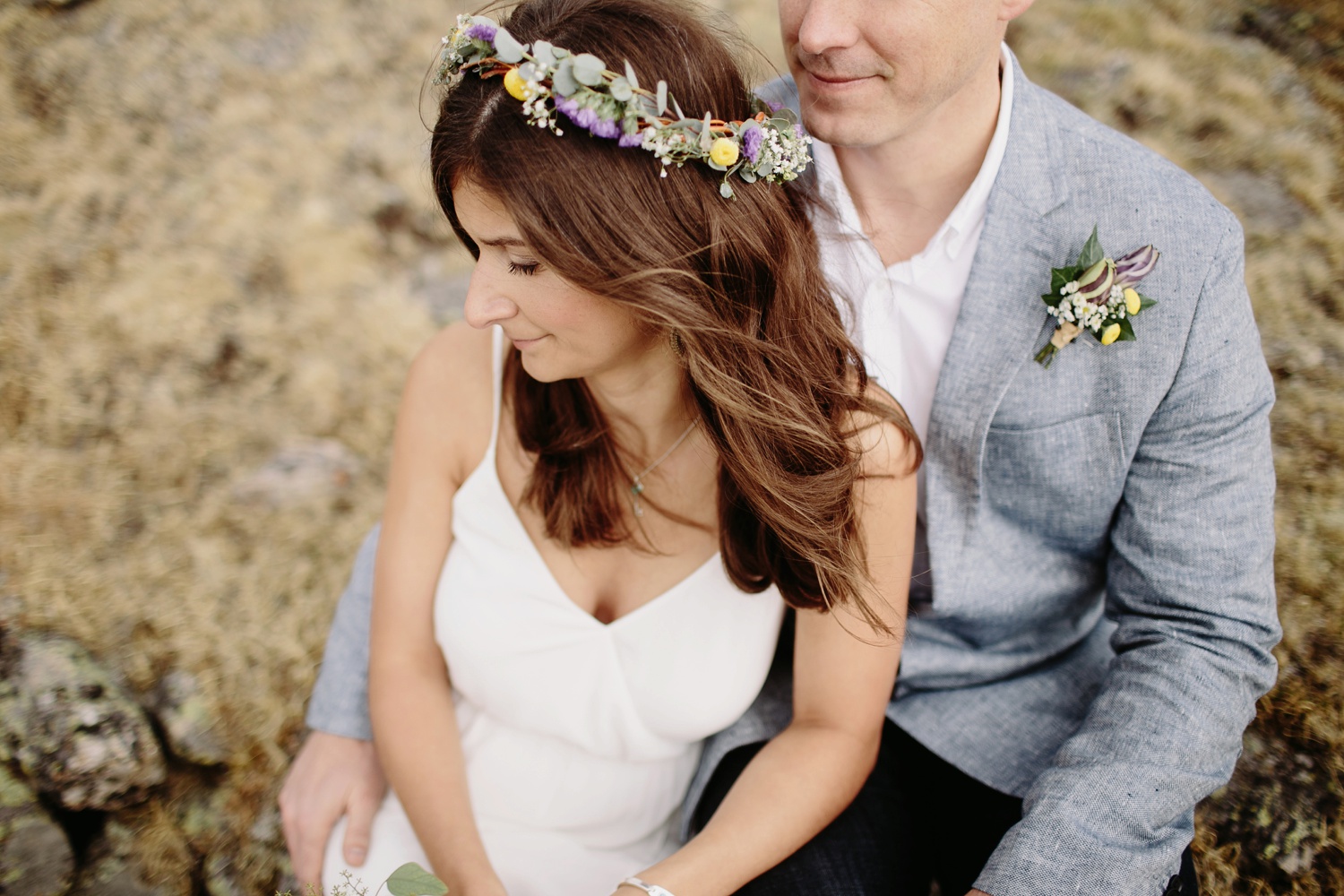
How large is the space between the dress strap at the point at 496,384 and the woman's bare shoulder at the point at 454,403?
10 mm

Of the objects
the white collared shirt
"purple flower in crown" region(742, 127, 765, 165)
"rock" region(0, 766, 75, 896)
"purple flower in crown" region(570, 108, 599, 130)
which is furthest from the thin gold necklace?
"rock" region(0, 766, 75, 896)

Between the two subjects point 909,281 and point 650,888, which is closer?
point 650,888

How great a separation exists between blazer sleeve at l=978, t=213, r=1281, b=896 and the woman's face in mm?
1132

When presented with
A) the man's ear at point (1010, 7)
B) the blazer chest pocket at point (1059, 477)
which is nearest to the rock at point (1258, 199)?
the man's ear at point (1010, 7)

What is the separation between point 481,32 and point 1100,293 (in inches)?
48.4

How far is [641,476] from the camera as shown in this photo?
209 centimetres

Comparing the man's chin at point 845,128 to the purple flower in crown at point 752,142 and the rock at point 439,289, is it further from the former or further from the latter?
the rock at point 439,289

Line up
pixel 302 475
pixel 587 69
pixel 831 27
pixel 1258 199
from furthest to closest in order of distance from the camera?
pixel 1258 199 < pixel 302 475 < pixel 831 27 < pixel 587 69

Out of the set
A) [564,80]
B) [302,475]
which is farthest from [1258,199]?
[302,475]

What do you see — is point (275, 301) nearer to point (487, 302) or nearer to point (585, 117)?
point (487, 302)

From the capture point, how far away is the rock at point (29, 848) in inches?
93.2

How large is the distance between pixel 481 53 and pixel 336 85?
12.3ft

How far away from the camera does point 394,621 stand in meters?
2.14

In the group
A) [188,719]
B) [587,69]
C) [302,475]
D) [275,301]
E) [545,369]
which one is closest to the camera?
[587,69]
